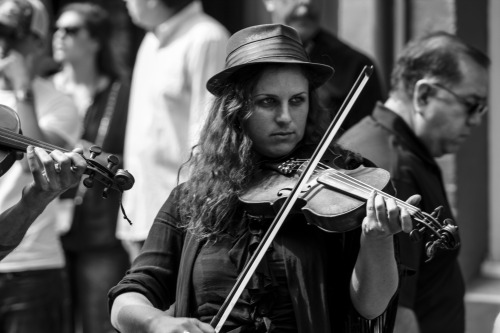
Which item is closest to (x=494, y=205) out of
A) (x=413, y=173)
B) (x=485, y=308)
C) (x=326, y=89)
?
(x=485, y=308)

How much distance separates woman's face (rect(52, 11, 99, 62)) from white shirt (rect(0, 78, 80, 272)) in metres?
0.94

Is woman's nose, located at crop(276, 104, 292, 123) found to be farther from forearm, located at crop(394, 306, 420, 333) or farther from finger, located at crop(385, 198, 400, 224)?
forearm, located at crop(394, 306, 420, 333)

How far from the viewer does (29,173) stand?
4.29 meters

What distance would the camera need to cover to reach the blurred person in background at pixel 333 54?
4.48 m

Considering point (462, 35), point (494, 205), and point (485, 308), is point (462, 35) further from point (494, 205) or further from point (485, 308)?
point (485, 308)

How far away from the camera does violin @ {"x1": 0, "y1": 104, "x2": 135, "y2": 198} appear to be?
2.78 metres

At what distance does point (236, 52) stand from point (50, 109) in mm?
1928

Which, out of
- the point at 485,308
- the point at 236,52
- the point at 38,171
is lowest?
the point at 485,308

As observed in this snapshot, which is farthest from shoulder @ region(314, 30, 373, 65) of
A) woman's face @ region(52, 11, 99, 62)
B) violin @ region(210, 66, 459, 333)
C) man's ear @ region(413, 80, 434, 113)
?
violin @ region(210, 66, 459, 333)

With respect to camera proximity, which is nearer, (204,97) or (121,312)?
(121,312)

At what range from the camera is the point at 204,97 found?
450 cm

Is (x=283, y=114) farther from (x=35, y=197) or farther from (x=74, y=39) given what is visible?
(x=74, y=39)

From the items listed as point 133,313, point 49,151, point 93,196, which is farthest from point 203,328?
point 93,196

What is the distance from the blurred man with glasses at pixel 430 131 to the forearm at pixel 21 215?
3.46 feet
